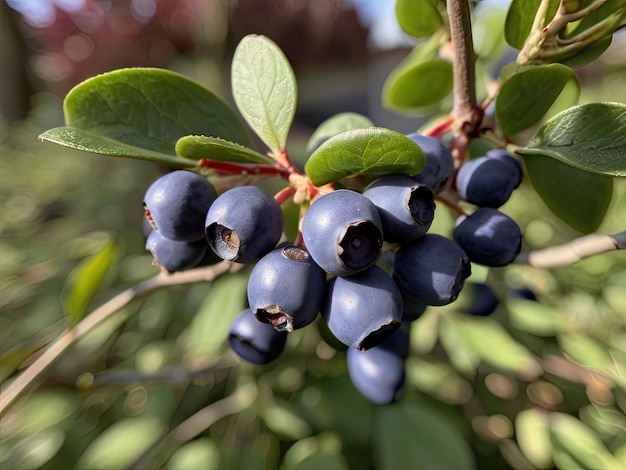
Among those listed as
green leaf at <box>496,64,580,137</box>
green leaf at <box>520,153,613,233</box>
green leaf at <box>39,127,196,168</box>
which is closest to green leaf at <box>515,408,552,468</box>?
green leaf at <box>520,153,613,233</box>

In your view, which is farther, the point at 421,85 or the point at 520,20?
the point at 421,85

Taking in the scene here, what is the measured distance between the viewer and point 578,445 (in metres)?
0.75

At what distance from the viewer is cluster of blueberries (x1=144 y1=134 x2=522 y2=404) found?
405mm

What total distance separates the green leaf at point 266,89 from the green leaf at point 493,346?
662 millimetres

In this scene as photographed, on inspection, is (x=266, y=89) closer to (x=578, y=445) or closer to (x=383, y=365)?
(x=383, y=365)

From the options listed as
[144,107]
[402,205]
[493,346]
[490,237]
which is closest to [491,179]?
[490,237]

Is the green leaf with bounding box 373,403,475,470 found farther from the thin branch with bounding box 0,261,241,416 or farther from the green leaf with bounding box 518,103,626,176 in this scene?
the green leaf with bounding box 518,103,626,176

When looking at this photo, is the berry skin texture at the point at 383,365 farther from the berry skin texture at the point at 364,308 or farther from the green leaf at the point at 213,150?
the green leaf at the point at 213,150

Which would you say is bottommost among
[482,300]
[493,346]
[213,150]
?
[493,346]

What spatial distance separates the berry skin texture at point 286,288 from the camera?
16.0 inches

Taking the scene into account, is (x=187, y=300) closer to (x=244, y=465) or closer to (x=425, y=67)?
(x=244, y=465)

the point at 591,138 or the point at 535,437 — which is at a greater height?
the point at 591,138

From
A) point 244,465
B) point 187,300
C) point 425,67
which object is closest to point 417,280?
point 425,67

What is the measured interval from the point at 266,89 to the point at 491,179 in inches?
11.3
